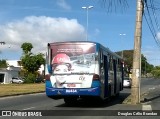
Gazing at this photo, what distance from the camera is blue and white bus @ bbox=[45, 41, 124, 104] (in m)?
19.3

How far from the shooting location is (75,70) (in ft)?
64.0

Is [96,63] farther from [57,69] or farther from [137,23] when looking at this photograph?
[137,23]

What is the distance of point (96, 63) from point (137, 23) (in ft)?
16.6

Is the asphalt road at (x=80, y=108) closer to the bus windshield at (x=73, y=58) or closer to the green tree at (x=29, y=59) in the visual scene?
the bus windshield at (x=73, y=58)

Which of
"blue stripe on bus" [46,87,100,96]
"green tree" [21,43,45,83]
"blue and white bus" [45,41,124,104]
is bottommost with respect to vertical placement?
"blue stripe on bus" [46,87,100,96]

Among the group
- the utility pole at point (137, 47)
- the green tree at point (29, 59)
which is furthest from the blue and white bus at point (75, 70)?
the green tree at point (29, 59)

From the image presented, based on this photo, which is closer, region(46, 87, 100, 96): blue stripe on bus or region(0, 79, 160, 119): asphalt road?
region(0, 79, 160, 119): asphalt road

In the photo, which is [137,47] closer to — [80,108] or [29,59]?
[80,108]

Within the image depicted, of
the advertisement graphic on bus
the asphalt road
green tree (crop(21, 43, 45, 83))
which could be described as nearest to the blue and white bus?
the advertisement graphic on bus

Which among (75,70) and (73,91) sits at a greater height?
(75,70)

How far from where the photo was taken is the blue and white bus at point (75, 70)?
19344mm

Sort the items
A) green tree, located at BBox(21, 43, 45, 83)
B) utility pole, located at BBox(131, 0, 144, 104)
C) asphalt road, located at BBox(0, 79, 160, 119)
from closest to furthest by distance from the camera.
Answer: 1. asphalt road, located at BBox(0, 79, 160, 119)
2. utility pole, located at BBox(131, 0, 144, 104)
3. green tree, located at BBox(21, 43, 45, 83)

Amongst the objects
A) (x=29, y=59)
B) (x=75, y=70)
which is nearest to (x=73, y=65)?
(x=75, y=70)

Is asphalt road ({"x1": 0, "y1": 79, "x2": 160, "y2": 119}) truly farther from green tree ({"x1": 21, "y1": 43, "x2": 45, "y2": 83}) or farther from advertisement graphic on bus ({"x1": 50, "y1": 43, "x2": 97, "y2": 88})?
green tree ({"x1": 21, "y1": 43, "x2": 45, "y2": 83})
